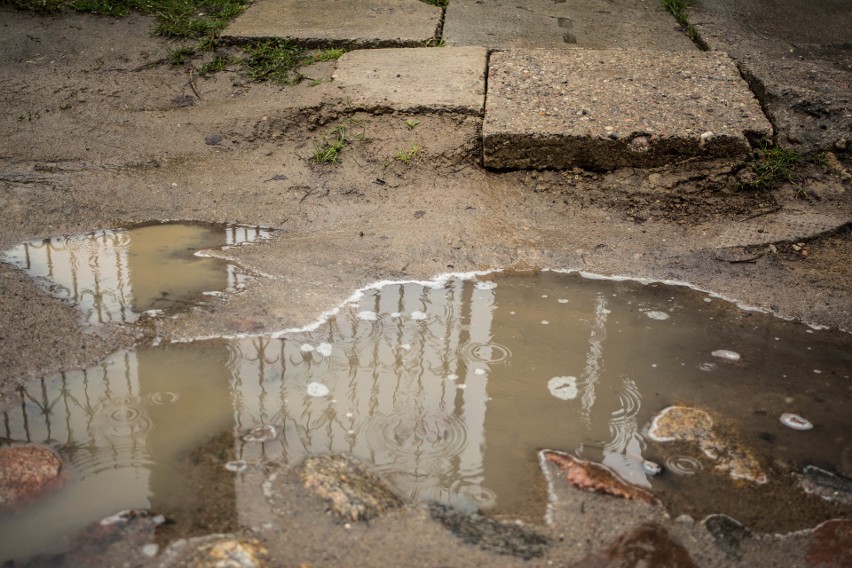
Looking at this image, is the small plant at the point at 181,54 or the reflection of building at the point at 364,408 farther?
the small plant at the point at 181,54

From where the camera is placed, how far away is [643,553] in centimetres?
200

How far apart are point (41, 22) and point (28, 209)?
2.31 meters

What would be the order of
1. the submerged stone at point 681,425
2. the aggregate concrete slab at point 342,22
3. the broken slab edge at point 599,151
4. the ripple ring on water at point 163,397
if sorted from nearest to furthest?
1. the submerged stone at point 681,425
2. the ripple ring on water at point 163,397
3. the broken slab edge at point 599,151
4. the aggregate concrete slab at point 342,22

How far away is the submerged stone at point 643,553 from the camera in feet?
6.46

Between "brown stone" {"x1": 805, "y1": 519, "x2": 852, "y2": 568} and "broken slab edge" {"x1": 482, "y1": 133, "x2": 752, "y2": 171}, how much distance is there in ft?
6.51

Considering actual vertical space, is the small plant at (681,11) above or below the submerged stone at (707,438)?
above

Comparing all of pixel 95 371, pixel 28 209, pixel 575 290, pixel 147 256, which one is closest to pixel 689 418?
pixel 575 290

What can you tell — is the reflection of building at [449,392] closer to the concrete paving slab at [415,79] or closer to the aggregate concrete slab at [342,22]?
the concrete paving slab at [415,79]

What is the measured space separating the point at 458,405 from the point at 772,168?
6.82ft

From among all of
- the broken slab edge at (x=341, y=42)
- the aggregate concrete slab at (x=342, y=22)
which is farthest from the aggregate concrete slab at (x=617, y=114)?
the aggregate concrete slab at (x=342, y=22)

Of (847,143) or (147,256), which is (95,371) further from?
(847,143)

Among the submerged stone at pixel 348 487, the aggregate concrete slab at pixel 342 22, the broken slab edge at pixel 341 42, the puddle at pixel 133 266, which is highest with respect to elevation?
the aggregate concrete slab at pixel 342 22

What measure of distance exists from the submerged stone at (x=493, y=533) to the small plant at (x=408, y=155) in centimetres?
210

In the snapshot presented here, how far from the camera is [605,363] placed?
2.75 m
